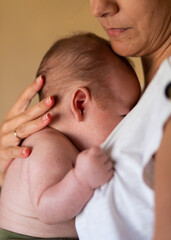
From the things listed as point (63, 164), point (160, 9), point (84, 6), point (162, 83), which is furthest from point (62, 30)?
point (162, 83)

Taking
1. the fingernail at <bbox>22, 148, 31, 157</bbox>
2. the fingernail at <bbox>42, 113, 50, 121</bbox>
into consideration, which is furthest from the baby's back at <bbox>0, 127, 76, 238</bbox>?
the fingernail at <bbox>42, 113, 50, 121</bbox>

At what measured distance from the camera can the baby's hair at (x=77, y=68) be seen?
1032mm

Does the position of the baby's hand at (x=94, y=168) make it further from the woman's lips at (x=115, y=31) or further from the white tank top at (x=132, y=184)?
the woman's lips at (x=115, y=31)

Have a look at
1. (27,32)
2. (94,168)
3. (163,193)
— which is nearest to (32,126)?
(94,168)

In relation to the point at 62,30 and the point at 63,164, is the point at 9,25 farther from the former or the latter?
the point at 63,164

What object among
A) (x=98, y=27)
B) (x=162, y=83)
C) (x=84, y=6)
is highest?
(x=162, y=83)

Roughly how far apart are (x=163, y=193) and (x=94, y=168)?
25 centimetres

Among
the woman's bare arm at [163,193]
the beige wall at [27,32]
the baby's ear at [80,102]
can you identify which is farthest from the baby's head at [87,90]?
the beige wall at [27,32]

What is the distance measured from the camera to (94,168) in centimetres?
78

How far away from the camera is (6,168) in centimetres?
119

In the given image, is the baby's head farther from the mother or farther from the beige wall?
the beige wall

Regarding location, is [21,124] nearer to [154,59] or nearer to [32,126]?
[32,126]

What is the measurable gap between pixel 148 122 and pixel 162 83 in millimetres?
87

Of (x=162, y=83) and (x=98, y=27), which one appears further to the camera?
(x=98, y=27)
